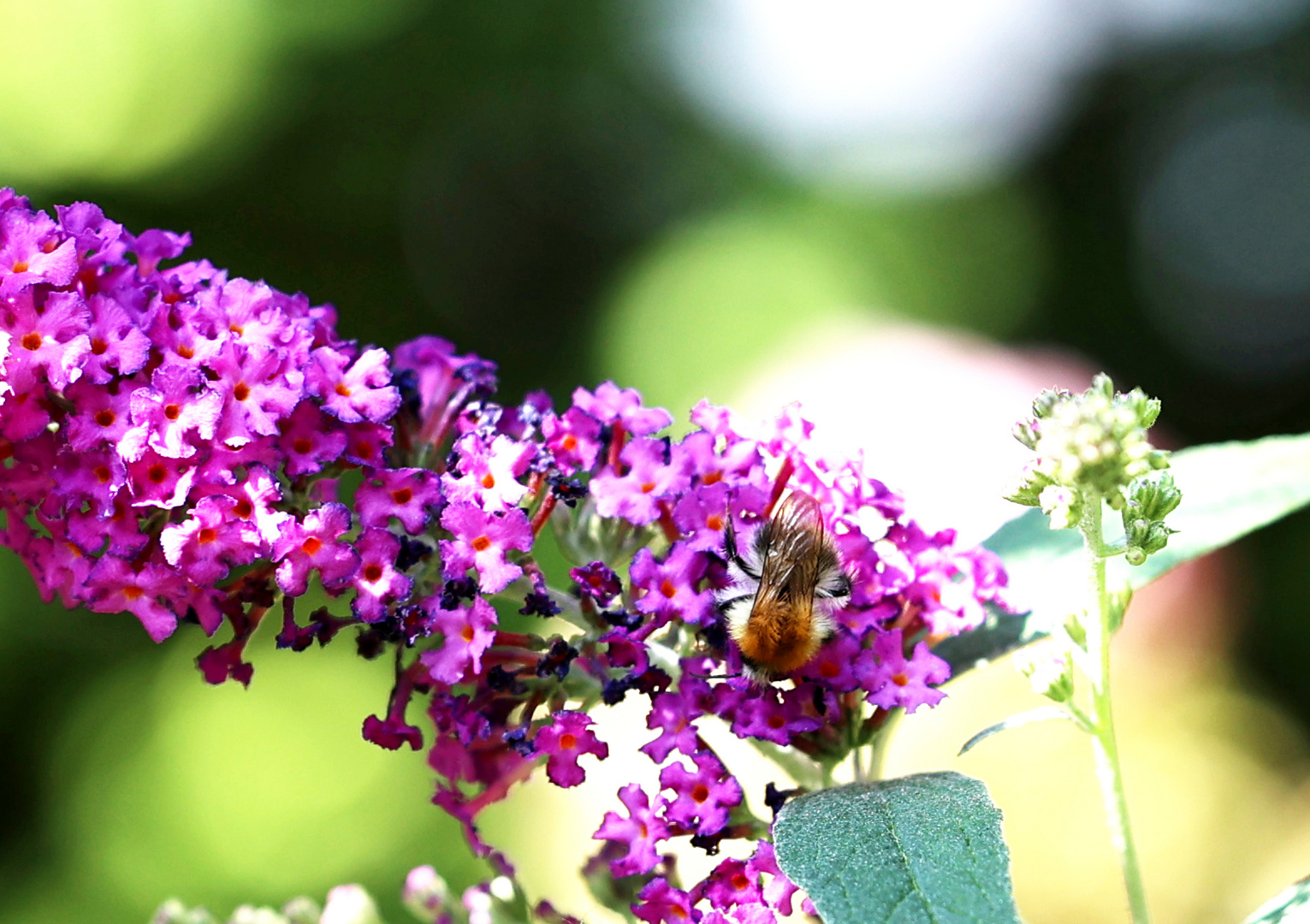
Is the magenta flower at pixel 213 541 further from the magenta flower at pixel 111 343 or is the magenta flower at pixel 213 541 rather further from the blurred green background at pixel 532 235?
the blurred green background at pixel 532 235

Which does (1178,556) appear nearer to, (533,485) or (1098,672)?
(1098,672)

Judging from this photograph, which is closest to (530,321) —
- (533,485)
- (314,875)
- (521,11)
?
(521,11)

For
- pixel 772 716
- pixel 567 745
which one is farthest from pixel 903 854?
pixel 567 745

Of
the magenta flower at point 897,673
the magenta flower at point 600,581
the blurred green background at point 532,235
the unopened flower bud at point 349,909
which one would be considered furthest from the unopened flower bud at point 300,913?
the blurred green background at point 532,235

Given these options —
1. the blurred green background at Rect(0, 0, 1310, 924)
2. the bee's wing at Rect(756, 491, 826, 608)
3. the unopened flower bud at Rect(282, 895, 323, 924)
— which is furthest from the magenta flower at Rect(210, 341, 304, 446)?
the blurred green background at Rect(0, 0, 1310, 924)

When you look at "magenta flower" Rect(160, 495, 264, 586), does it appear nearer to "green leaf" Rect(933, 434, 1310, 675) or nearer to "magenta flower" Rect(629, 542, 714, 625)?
"magenta flower" Rect(629, 542, 714, 625)

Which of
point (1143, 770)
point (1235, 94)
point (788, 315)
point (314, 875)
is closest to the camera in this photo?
point (1143, 770)

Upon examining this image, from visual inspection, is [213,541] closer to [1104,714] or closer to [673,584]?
[673,584]
